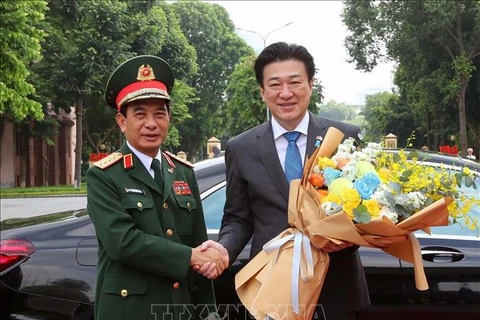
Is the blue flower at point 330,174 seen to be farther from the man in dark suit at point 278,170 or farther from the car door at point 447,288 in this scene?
the car door at point 447,288

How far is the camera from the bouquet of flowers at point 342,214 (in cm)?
198

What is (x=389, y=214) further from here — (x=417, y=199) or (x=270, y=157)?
(x=270, y=157)

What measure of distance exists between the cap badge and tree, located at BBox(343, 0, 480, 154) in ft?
71.2

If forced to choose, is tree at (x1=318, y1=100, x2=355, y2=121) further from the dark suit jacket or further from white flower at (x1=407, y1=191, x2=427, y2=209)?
white flower at (x1=407, y1=191, x2=427, y2=209)

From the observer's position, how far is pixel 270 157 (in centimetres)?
246

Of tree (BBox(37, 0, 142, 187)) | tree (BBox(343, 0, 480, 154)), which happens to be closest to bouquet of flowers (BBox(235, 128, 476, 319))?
tree (BBox(343, 0, 480, 154))

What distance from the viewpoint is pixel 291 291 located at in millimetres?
2121

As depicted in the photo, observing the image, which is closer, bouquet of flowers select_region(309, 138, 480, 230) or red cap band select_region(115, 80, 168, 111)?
bouquet of flowers select_region(309, 138, 480, 230)

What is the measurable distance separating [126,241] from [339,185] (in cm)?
77

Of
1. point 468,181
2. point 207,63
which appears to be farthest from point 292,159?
point 207,63

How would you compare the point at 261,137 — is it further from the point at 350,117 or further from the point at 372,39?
the point at 350,117

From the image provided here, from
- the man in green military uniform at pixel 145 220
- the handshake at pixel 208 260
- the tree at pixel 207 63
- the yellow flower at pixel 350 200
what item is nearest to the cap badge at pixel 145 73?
the man in green military uniform at pixel 145 220

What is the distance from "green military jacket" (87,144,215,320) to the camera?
2.13 meters

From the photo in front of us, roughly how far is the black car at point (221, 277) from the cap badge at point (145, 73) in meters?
1.19
